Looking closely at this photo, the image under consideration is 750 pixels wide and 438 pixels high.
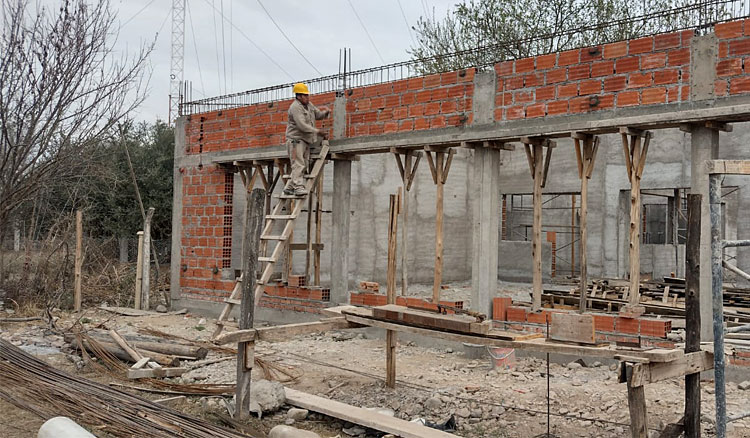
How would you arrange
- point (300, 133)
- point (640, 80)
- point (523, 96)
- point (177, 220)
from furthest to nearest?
point (177, 220)
point (300, 133)
point (523, 96)
point (640, 80)

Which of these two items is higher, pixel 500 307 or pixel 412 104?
pixel 412 104

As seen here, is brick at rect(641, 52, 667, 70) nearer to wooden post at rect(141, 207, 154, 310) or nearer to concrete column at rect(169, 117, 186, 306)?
concrete column at rect(169, 117, 186, 306)

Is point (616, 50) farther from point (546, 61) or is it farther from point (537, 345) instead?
point (537, 345)

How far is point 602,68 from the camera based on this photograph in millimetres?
7531

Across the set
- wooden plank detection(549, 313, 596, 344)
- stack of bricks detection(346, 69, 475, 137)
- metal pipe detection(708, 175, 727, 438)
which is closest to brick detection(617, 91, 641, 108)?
stack of bricks detection(346, 69, 475, 137)

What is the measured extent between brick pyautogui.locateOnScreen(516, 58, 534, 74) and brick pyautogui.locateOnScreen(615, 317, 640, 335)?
3.37m

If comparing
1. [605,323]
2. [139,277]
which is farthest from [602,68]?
[139,277]

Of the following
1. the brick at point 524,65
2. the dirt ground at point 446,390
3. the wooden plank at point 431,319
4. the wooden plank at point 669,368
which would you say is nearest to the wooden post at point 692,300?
the wooden plank at point 669,368

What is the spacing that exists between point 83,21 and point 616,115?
8.52 m

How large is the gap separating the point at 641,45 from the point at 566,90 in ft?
3.21

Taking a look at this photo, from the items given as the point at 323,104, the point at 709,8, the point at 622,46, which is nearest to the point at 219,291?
the point at 323,104

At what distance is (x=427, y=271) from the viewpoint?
52.4ft

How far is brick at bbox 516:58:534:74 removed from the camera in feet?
26.7

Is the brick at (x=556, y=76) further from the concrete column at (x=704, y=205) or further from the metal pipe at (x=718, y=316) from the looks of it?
the metal pipe at (x=718, y=316)
